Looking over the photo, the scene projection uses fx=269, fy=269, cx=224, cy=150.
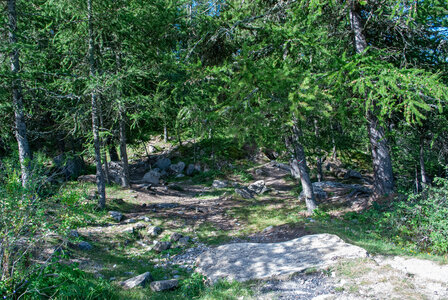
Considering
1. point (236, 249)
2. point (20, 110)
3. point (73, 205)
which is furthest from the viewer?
point (20, 110)

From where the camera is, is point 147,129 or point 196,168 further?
point 196,168

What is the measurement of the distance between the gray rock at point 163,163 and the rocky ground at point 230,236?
198cm

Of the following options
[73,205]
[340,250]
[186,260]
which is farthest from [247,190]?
[73,205]

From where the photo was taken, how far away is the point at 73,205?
4594 millimetres

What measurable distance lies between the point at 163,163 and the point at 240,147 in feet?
49.2

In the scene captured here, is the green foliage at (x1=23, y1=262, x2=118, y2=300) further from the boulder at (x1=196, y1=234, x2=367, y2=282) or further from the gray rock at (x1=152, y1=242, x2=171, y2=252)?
the gray rock at (x1=152, y1=242, x2=171, y2=252)

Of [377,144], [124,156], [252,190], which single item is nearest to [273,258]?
[377,144]

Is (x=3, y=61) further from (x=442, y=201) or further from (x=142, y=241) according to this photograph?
(x=442, y=201)

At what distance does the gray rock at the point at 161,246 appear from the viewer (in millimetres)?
8320

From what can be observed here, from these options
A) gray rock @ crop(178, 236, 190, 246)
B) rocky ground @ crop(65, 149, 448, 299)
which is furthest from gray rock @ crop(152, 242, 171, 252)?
gray rock @ crop(178, 236, 190, 246)

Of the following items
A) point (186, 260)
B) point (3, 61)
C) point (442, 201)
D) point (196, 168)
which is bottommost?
point (186, 260)

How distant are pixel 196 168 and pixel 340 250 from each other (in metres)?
15.8

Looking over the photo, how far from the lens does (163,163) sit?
70.3ft

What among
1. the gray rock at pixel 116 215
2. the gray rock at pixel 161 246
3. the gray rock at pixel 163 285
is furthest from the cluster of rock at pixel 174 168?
the gray rock at pixel 163 285
